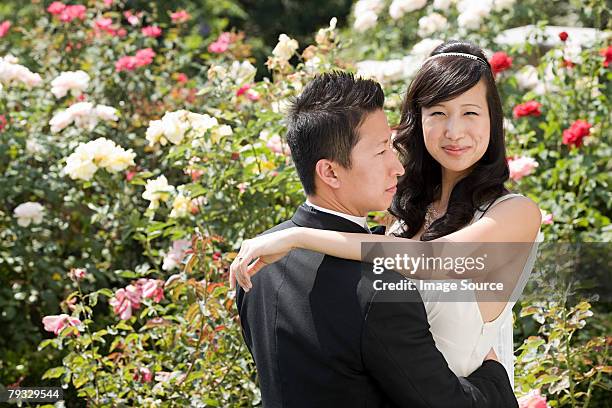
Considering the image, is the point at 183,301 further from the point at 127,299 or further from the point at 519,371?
the point at 519,371

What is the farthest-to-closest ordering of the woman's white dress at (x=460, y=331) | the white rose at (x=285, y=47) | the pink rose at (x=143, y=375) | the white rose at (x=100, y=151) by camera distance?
the white rose at (x=285, y=47) → the white rose at (x=100, y=151) → the pink rose at (x=143, y=375) → the woman's white dress at (x=460, y=331)

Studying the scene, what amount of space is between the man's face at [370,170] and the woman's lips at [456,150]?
0.42m

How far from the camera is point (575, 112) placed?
455cm

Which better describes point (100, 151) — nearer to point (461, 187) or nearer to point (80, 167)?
point (80, 167)

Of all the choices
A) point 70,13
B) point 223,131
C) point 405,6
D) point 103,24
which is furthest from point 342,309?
point 70,13

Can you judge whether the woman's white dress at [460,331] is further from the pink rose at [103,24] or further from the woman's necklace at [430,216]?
the pink rose at [103,24]

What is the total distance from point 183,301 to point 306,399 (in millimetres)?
1630

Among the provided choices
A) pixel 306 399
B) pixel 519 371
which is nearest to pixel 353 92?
pixel 306 399

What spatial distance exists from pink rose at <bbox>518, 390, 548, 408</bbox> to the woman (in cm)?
31

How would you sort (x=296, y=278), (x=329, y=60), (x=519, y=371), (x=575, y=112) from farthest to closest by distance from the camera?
(x=575, y=112) < (x=329, y=60) < (x=519, y=371) < (x=296, y=278)

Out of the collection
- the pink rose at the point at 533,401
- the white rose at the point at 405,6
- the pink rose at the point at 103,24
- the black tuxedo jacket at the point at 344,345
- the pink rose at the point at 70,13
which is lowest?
the pink rose at the point at 533,401

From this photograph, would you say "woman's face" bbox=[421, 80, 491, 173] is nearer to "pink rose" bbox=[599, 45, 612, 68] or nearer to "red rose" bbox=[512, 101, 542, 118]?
"red rose" bbox=[512, 101, 542, 118]

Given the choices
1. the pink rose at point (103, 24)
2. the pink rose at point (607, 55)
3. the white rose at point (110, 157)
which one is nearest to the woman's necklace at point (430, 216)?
the white rose at point (110, 157)

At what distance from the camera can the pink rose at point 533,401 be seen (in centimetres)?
268
